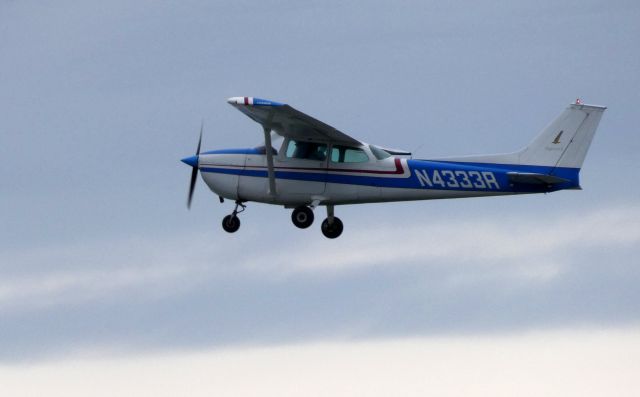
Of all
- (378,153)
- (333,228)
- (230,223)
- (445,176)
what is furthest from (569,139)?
(230,223)

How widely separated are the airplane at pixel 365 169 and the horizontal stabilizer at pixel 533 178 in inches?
0.9

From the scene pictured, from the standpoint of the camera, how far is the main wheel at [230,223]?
56.0m

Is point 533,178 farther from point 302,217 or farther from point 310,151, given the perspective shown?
point 302,217

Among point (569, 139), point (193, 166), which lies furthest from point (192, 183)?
point (569, 139)

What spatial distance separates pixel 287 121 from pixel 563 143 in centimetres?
613

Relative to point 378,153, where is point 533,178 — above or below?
below

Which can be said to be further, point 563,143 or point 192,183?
point 192,183

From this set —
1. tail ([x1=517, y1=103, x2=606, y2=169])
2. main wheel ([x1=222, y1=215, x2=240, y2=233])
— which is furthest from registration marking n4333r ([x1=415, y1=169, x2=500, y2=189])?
main wheel ([x1=222, y1=215, x2=240, y2=233])

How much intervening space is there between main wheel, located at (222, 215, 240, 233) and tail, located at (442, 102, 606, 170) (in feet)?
17.3

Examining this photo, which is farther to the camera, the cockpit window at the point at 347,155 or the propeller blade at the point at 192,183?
the propeller blade at the point at 192,183

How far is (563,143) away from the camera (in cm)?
5447

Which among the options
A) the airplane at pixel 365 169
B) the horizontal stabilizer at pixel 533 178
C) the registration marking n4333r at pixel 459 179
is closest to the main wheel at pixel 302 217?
the airplane at pixel 365 169

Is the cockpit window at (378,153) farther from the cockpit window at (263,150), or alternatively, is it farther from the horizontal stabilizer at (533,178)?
the horizontal stabilizer at (533,178)

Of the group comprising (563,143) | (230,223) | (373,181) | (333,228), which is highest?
(563,143)
